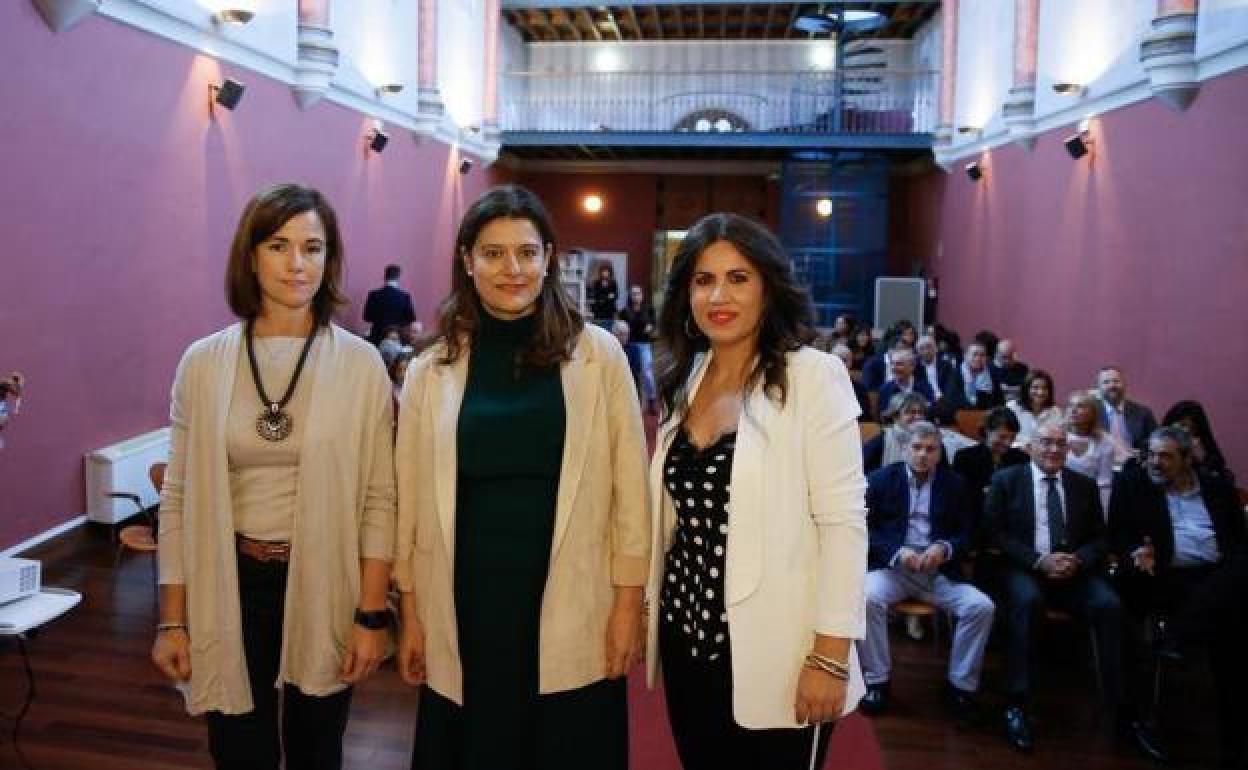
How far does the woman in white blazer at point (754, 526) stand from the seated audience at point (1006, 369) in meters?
7.25

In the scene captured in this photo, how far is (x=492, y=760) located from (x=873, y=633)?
2.45 metres

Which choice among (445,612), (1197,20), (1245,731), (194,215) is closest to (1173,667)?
(1245,731)

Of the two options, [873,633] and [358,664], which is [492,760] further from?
[873,633]

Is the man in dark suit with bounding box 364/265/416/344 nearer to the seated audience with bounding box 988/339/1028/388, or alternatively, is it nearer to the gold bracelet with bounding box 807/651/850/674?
the seated audience with bounding box 988/339/1028/388

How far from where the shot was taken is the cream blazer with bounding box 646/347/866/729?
168cm

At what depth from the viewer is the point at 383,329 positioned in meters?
9.77

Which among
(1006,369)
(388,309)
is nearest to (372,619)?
(1006,369)

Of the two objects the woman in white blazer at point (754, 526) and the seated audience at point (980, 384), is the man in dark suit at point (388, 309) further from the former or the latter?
the woman in white blazer at point (754, 526)

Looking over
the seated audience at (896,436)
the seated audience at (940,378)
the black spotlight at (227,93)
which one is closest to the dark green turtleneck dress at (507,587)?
the seated audience at (896,436)

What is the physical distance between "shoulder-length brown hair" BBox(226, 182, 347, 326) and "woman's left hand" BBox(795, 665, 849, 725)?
3.72 feet

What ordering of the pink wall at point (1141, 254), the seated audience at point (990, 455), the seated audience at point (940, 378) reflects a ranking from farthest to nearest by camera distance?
the seated audience at point (940, 378)
the pink wall at point (1141, 254)
the seated audience at point (990, 455)

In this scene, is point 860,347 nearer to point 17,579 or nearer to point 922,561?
point 922,561

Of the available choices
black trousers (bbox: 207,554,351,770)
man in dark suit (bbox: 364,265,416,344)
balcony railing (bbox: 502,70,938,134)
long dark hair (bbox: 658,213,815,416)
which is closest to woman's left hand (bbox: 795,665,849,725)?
long dark hair (bbox: 658,213,815,416)

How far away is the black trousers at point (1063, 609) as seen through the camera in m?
3.72
